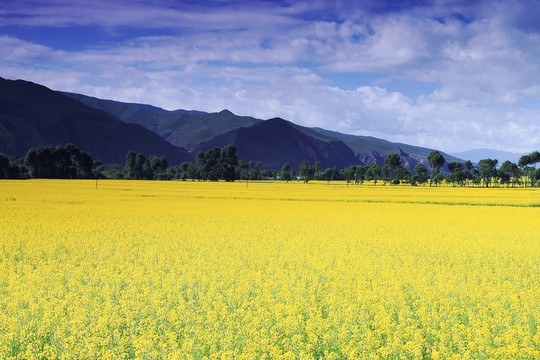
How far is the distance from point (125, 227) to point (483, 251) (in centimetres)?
1868

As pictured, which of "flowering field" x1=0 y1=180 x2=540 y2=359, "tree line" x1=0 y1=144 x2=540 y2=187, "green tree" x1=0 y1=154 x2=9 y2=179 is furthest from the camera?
"tree line" x1=0 y1=144 x2=540 y2=187

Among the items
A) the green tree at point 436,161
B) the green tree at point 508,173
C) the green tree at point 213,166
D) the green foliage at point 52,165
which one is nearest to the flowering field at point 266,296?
the green tree at point 213,166

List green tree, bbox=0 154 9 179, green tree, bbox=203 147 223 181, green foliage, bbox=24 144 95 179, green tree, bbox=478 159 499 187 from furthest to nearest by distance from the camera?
1. green tree, bbox=203 147 223 181
2. green tree, bbox=478 159 499 187
3. green foliage, bbox=24 144 95 179
4. green tree, bbox=0 154 9 179

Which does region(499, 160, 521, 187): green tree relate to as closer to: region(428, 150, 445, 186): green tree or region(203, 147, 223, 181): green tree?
region(428, 150, 445, 186): green tree

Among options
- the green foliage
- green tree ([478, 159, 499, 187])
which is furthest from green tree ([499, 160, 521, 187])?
the green foliage

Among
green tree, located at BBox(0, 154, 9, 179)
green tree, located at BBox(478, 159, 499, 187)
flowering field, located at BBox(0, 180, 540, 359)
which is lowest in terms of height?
flowering field, located at BBox(0, 180, 540, 359)

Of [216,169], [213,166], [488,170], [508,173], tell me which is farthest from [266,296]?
[508,173]

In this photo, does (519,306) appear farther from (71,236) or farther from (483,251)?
(71,236)

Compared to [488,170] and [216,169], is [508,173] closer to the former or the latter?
[488,170]

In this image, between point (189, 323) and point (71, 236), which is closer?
point (189, 323)

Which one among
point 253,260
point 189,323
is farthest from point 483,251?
point 189,323

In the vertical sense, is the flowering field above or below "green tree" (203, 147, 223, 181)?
below

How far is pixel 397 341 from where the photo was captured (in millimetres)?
6668

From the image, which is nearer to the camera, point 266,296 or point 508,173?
point 266,296
